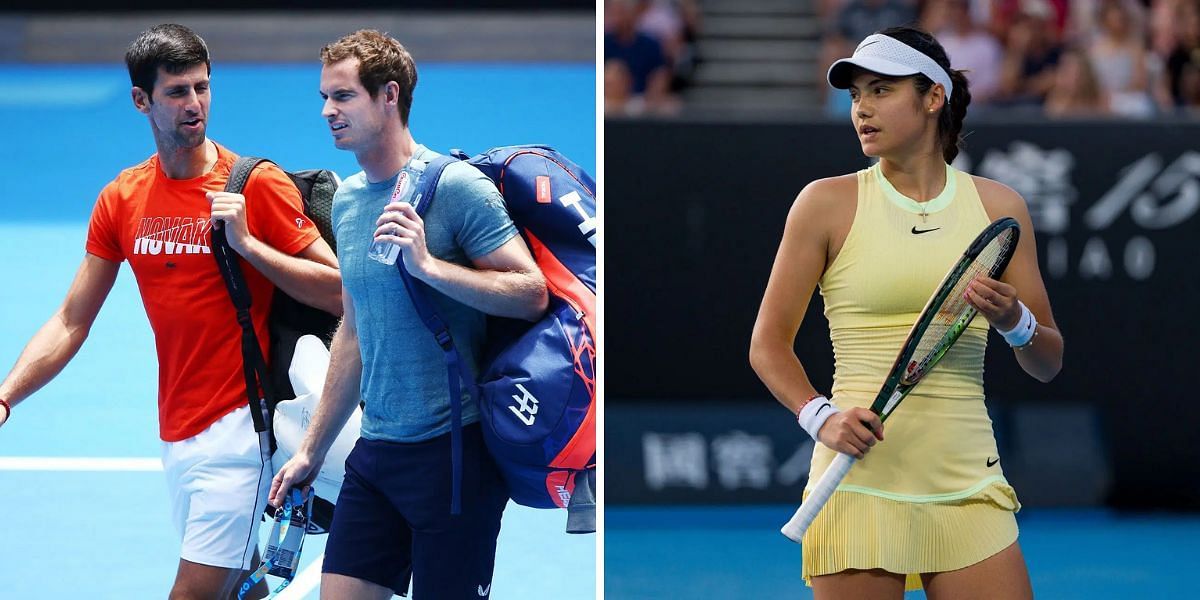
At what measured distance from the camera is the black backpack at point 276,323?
13.9 ft

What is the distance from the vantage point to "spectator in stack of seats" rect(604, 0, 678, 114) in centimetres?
1034

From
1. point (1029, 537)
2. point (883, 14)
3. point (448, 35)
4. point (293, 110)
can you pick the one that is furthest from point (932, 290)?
point (448, 35)

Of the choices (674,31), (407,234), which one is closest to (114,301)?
(674,31)

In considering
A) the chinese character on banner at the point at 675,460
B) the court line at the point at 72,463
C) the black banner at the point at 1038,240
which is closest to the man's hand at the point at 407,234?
the court line at the point at 72,463

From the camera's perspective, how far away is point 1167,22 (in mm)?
10352

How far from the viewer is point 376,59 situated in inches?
147

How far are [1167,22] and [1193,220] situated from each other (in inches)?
105

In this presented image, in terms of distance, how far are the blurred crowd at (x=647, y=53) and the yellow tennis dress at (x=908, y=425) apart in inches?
263

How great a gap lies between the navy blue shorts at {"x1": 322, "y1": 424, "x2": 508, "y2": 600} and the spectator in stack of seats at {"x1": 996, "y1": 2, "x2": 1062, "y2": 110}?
7065 millimetres

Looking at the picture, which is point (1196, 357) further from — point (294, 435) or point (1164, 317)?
point (294, 435)

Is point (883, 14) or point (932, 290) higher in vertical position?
point (883, 14)

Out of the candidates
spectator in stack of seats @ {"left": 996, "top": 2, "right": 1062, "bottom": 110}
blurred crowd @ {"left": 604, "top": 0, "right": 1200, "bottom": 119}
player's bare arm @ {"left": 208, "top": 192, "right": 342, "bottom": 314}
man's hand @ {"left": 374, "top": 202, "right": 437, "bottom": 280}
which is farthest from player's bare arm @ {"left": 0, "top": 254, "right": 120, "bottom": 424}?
spectator in stack of seats @ {"left": 996, "top": 2, "right": 1062, "bottom": 110}

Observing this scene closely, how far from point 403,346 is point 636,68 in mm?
7086

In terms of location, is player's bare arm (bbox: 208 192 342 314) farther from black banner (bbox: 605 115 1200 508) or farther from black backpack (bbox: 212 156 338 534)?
black banner (bbox: 605 115 1200 508)
